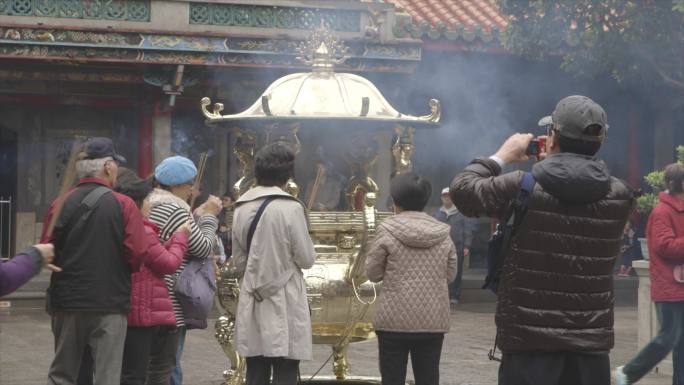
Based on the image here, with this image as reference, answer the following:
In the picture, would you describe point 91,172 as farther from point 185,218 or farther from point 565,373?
point 565,373

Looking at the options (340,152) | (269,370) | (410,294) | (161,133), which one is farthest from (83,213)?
(161,133)

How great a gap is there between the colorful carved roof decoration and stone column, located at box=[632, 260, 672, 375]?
7.20 m

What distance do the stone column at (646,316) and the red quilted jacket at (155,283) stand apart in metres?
4.76

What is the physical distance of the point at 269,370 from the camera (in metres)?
6.60

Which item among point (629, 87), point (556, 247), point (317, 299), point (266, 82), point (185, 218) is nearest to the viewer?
point (556, 247)

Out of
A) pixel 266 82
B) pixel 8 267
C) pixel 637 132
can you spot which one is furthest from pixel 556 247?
pixel 637 132

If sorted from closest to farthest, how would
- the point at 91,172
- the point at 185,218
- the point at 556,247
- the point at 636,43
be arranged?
the point at 556,247 → the point at 91,172 → the point at 185,218 → the point at 636,43

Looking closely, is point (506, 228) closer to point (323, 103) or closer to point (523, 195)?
point (523, 195)

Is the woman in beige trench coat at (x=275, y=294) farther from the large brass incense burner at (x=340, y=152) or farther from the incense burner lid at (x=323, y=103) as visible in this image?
the incense burner lid at (x=323, y=103)

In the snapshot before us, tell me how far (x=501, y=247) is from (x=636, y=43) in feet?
36.6

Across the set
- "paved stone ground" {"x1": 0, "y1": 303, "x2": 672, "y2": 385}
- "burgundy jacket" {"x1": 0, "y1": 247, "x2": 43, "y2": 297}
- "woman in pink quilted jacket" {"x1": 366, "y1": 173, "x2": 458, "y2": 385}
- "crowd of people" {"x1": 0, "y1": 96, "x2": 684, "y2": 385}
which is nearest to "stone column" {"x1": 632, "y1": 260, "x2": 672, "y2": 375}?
"paved stone ground" {"x1": 0, "y1": 303, "x2": 672, "y2": 385}

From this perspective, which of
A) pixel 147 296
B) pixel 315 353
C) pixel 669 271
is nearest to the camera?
pixel 147 296

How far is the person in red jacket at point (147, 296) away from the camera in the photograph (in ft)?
22.5

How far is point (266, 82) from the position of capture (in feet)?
58.2
